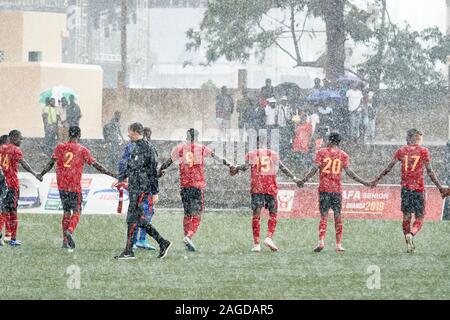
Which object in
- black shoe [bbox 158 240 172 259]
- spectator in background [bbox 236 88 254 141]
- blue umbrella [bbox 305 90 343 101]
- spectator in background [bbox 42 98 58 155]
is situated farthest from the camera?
blue umbrella [bbox 305 90 343 101]

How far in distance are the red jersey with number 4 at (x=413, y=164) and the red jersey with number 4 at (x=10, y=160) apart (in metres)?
6.16

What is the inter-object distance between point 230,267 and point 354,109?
19.8 m

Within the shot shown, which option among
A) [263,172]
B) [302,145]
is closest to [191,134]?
[263,172]

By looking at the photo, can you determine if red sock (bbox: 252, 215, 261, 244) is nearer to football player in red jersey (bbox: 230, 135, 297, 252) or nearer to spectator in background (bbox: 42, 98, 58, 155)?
football player in red jersey (bbox: 230, 135, 297, 252)

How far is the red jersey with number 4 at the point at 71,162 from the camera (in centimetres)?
2150

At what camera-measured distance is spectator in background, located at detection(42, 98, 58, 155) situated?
37.9 meters

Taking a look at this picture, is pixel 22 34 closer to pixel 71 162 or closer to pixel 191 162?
pixel 71 162

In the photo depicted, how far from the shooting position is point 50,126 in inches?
1502

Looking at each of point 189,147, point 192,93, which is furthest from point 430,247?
point 192,93

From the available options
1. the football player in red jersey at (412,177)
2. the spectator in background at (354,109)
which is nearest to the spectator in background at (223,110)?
the spectator in background at (354,109)

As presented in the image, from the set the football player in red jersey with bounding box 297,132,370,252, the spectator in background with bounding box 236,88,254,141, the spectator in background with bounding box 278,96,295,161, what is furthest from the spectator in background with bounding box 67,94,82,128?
the football player in red jersey with bounding box 297,132,370,252

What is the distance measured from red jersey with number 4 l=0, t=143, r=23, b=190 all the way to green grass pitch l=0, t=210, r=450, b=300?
42.7 inches
